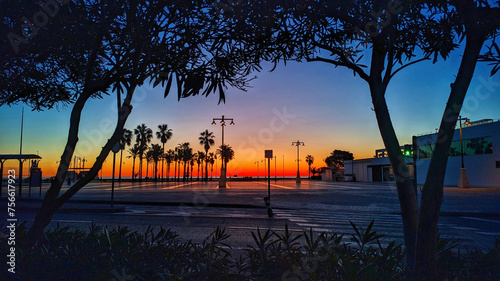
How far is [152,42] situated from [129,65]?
478 mm

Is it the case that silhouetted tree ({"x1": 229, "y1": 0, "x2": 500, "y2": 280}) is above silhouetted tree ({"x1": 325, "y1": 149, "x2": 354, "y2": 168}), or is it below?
below

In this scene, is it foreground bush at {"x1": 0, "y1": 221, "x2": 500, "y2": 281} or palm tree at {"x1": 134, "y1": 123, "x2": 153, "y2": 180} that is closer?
foreground bush at {"x1": 0, "y1": 221, "x2": 500, "y2": 281}

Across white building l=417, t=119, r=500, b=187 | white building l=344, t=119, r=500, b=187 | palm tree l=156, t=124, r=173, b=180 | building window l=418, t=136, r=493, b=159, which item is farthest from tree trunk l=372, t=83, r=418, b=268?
palm tree l=156, t=124, r=173, b=180

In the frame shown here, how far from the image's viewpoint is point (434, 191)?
119 inches

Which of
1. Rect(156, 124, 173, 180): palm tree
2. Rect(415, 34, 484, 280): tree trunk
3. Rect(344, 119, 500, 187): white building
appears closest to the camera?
Rect(415, 34, 484, 280): tree trunk

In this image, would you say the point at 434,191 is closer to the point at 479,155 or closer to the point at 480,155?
the point at 480,155

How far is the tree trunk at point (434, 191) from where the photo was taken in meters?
3.02

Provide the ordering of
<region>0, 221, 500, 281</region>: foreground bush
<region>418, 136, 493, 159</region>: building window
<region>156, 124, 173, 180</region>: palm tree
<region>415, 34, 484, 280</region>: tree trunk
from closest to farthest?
<region>415, 34, 484, 280</region>: tree trunk, <region>0, 221, 500, 281</region>: foreground bush, <region>418, 136, 493, 159</region>: building window, <region>156, 124, 173, 180</region>: palm tree

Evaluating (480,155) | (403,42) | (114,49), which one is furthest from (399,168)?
(480,155)

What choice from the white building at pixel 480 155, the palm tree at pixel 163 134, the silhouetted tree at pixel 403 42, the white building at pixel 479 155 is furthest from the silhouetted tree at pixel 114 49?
the palm tree at pixel 163 134

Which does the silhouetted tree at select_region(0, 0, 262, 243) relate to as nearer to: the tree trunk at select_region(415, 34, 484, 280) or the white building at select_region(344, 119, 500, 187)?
the tree trunk at select_region(415, 34, 484, 280)

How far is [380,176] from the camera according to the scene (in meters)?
82.0

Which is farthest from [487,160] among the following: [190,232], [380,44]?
[380,44]

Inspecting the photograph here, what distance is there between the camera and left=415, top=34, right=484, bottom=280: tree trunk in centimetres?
302
